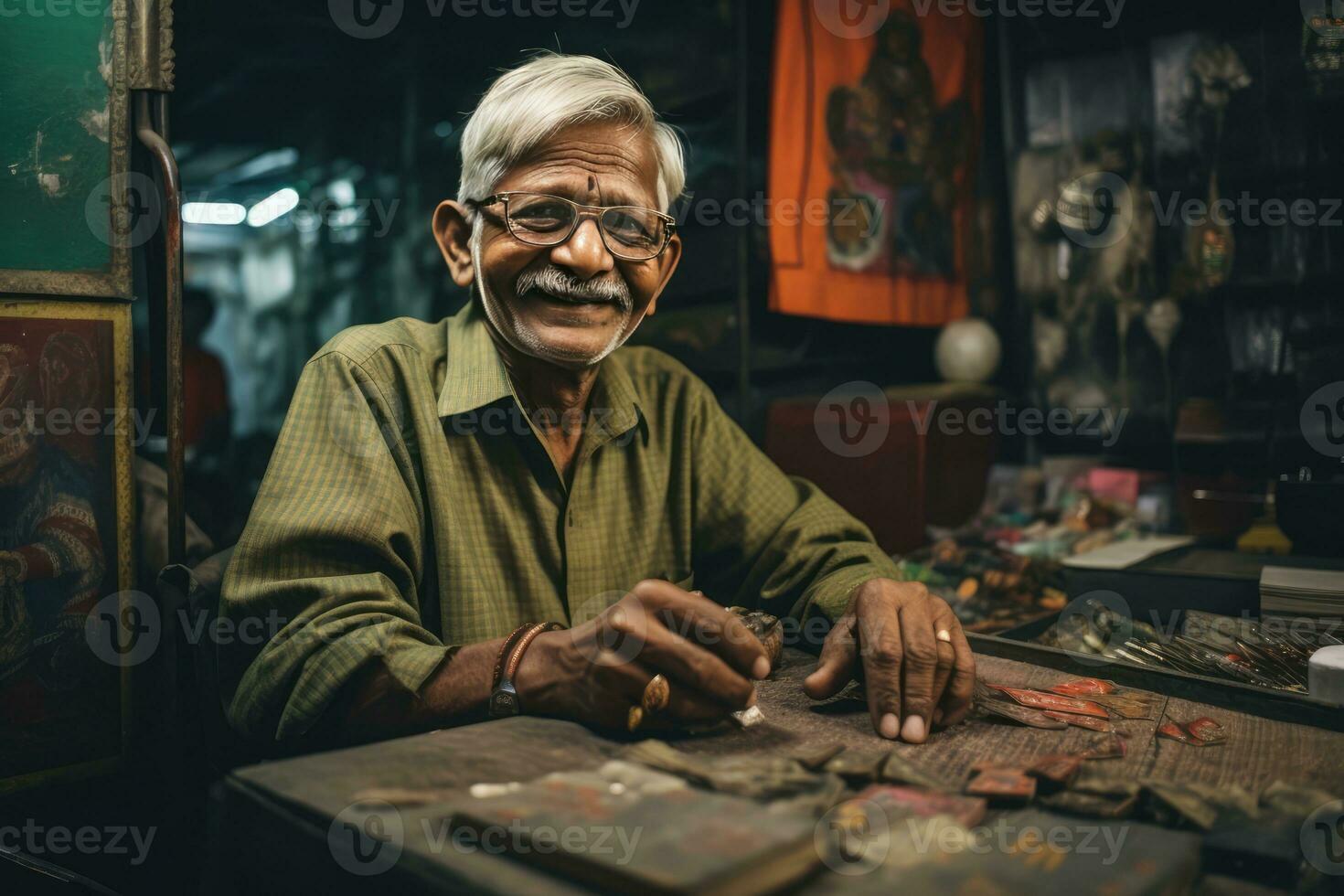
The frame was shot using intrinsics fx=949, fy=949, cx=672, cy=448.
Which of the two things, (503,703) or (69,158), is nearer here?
(503,703)

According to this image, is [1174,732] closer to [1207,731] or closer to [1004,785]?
[1207,731]

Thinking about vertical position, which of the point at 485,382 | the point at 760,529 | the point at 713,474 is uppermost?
the point at 485,382

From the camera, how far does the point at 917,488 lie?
3162mm

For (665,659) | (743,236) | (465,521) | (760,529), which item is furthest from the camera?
(743,236)

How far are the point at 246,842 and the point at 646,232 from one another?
133cm

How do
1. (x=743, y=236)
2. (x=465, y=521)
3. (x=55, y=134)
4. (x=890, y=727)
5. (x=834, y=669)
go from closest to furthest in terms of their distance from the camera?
1. (x=890, y=727)
2. (x=834, y=669)
3. (x=55, y=134)
4. (x=465, y=521)
5. (x=743, y=236)

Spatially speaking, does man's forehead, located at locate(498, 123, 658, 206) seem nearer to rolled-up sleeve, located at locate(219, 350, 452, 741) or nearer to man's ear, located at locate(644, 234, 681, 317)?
man's ear, located at locate(644, 234, 681, 317)

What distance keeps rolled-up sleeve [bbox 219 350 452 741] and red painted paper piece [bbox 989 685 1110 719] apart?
0.91m

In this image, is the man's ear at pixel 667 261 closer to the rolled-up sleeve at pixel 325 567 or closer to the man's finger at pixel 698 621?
the rolled-up sleeve at pixel 325 567

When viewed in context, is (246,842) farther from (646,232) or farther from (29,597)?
(646,232)

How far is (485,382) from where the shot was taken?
188 cm

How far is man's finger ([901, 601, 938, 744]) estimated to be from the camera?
133 cm

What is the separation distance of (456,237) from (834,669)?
1202mm

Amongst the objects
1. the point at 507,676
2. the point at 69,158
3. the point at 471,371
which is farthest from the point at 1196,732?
the point at 69,158
